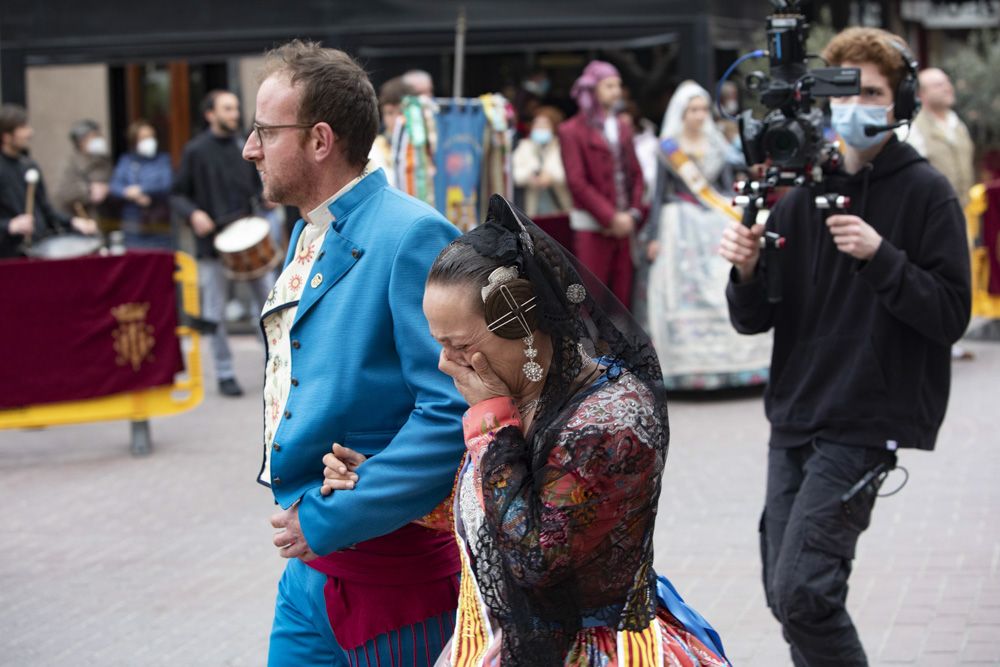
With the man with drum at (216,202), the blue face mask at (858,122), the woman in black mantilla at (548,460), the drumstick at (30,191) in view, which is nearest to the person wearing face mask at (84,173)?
the man with drum at (216,202)

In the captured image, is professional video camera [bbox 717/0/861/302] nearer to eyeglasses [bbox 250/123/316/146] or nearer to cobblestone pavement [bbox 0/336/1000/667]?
eyeglasses [bbox 250/123/316/146]

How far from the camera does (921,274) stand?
3.73 m

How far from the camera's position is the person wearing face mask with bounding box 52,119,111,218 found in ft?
45.3

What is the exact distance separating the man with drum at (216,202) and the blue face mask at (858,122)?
7.20m

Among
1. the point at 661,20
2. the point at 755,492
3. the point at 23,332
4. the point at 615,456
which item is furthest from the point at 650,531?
the point at 661,20

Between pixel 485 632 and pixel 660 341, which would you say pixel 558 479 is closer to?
pixel 485 632

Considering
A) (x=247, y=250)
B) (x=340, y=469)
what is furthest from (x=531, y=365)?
(x=247, y=250)

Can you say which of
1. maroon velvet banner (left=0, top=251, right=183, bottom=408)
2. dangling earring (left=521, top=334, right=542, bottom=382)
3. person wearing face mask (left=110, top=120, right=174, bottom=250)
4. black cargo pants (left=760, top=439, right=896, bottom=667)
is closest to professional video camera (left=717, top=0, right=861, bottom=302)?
black cargo pants (left=760, top=439, right=896, bottom=667)

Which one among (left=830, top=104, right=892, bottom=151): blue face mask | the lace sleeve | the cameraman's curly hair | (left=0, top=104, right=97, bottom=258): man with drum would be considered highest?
the cameraman's curly hair

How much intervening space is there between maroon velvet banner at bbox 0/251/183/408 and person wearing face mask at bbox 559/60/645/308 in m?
3.10

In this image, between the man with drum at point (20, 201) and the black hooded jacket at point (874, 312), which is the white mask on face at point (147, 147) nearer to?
the man with drum at point (20, 201)

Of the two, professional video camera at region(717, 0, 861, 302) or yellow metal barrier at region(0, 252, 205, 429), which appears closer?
professional video camera at region(717, 0, 861, 302)

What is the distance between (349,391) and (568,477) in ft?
2.46

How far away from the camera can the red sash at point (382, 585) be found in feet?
9.98
